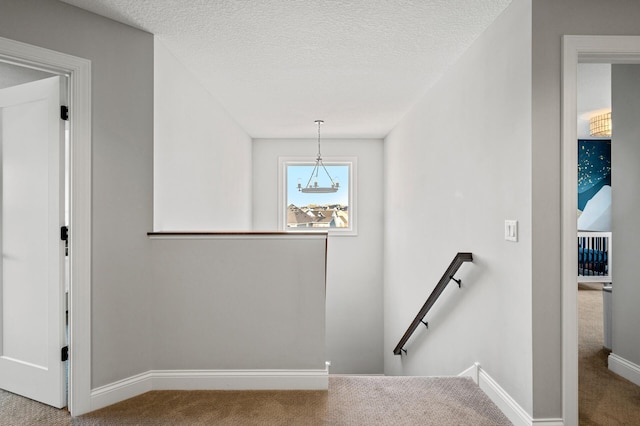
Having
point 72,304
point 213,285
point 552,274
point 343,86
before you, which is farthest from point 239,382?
point 343,86

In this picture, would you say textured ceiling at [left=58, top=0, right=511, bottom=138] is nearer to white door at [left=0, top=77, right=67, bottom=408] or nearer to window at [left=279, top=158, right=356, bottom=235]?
white door at [left=0, top=77, right=67, bottom=408]

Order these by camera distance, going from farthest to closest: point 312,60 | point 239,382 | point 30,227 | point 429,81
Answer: point 429,81, point 312,60, point 239,382, point 30,227

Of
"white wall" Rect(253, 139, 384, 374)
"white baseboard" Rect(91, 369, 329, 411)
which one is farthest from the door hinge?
"white wall" Rect(253, 139, 384, 374)

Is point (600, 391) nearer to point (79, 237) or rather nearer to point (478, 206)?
point (478, 206)

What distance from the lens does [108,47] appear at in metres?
2.51

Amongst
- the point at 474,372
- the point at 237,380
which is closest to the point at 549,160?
the point at 474,372

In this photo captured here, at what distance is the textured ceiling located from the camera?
7.76 ft

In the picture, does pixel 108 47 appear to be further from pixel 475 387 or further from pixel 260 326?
pixel 475 387

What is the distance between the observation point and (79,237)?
94.7 inches

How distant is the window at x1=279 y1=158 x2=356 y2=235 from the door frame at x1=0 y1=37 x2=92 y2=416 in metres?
4.37

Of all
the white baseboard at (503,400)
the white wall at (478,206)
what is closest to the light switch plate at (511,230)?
the white wall at (478,206)

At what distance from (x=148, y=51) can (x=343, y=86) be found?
179 centimetres

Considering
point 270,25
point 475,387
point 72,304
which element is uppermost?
point 270,25

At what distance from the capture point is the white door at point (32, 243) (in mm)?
2455
